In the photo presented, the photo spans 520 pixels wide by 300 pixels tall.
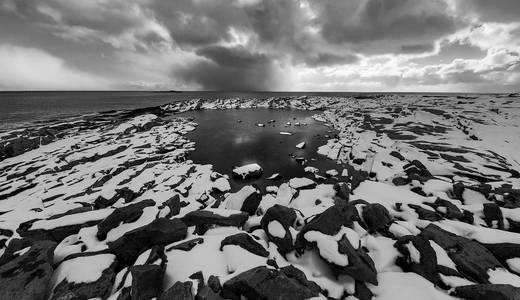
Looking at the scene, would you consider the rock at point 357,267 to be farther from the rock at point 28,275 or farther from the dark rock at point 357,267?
the rock at point 28,275

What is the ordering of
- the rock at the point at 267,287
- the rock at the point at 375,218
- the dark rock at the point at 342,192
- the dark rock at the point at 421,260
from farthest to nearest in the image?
the dark rock at the point at 342,192
the rock at the point at 375,218
the dark rock at the point at 421,260
the rock at the point at 267,287

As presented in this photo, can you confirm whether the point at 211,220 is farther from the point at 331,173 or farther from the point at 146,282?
the point at 331,173

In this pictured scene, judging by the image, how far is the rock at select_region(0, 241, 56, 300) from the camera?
19.2 ft

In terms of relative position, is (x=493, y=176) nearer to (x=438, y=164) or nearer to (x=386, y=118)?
(x=438, y=164)

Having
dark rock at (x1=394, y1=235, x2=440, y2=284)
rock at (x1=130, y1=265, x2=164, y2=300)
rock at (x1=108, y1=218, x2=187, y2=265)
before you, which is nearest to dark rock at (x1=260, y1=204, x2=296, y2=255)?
rock at (x1=108, y1=218, x2=187, y2=265)

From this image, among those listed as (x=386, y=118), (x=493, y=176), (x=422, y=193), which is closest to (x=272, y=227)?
(x=422, y=193)

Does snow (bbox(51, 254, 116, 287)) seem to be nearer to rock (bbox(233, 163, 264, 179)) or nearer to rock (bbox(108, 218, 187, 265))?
rock (bbox(108, 218, 187, 265))

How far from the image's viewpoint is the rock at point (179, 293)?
5428 millimetres

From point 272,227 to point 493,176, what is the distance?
893 inches

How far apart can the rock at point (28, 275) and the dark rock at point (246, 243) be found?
557 cm

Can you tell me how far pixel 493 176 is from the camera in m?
17.9

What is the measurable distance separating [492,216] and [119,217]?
736 inches

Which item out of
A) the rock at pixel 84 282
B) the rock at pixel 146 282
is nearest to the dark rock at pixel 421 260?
the rock at pixel 146 282

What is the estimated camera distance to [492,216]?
9.87 m
